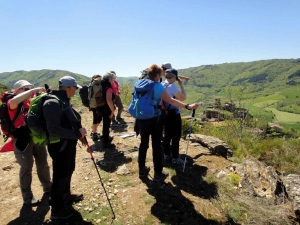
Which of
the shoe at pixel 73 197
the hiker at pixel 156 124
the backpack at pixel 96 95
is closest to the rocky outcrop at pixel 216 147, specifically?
the hiker at pixel 156 124

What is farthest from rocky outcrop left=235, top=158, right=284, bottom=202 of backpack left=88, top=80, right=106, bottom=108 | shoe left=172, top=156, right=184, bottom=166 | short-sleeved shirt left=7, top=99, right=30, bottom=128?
short-sleeved shirt left=7, top=99, right=30, bottom=128

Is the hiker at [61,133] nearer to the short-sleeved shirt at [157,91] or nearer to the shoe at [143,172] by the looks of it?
the short-sleeved shirt at [157,91]

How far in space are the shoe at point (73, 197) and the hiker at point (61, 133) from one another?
0.41 metres

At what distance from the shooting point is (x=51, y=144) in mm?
3691

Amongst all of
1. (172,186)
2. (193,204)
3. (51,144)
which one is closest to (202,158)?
(172,186)

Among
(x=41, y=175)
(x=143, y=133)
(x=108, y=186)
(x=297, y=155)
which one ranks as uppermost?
(x=143, y=133)

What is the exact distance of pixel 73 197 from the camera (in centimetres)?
456

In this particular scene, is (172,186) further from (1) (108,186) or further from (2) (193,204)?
(1) (108,186)

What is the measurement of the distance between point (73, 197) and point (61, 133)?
183 centimetres

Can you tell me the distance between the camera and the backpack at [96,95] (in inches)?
279

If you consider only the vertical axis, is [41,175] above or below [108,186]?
above

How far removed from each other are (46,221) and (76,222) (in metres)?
0.57

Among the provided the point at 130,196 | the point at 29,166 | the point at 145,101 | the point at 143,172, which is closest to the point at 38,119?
the point at 29,166

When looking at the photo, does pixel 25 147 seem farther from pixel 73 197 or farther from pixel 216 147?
pixel 216 147
